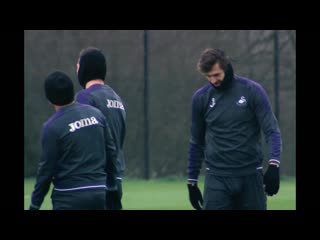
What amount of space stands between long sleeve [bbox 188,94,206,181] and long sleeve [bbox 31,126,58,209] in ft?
5.40

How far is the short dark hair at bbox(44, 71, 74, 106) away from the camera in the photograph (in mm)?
5586

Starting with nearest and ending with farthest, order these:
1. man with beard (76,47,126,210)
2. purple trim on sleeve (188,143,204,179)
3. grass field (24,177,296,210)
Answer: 1. man with beard (76,47,126,210)
2. purple trim on sleeve (188,143,204,179)
3. grass field (24,177,296,210)

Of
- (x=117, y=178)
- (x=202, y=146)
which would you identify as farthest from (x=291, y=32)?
(x=117, y=178)

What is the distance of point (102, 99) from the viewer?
6.20 meters

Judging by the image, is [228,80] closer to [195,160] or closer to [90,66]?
[195,160]

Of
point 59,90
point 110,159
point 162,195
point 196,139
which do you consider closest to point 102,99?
point 110,159

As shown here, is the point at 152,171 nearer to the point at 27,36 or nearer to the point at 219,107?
the point at 27,36

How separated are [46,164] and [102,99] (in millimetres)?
920

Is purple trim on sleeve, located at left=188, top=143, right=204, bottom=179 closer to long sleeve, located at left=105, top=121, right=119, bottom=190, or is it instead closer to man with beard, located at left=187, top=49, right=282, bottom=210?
man with beard, located at left=187, top=49, right=282, bottom=210

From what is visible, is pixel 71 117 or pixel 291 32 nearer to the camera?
pixel 71 117

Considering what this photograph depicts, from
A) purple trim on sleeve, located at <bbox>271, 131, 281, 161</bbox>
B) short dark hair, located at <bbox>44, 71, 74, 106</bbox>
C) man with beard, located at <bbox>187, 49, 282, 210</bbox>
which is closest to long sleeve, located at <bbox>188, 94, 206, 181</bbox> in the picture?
man with beard, located at <bbox>187, 49, 282, 210</bbox>

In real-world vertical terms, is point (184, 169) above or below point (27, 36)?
below

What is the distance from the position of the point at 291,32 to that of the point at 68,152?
28.1 ft

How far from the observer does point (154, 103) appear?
13.5m
